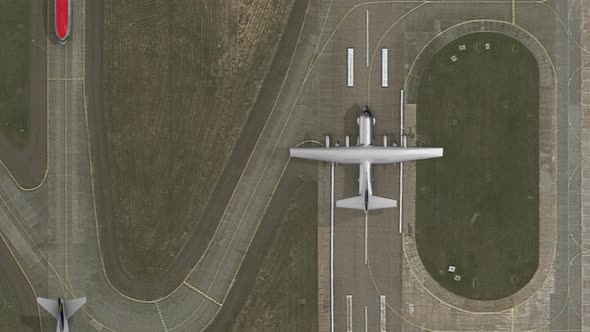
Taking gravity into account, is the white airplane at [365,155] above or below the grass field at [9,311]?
above

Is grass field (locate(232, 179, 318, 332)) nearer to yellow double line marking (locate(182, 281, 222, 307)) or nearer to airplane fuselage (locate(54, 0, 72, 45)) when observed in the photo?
yellow double line marking (locate(182, 281, 222, 307))

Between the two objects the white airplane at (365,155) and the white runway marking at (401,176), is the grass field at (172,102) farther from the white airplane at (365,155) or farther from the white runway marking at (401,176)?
the white runway marking at (401,176)

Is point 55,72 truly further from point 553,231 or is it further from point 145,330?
point 553,231

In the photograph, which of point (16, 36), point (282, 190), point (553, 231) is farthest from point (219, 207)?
point (553, 231)

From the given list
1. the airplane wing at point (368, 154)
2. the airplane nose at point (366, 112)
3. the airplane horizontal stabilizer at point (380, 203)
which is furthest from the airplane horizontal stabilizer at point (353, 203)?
the airplane nose at point (366, 112)

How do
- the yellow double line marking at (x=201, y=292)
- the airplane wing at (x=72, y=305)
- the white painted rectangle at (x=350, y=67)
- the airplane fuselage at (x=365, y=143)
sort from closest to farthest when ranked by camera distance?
the airplane fuselage at (x=365, y=143) → the airplane wing at (x=72, y=305) → the white painted rectangle at (x=350, y=67) → the yellow double line marking at (x=201, y=292)

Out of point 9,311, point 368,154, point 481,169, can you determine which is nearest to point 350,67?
point 368,154
